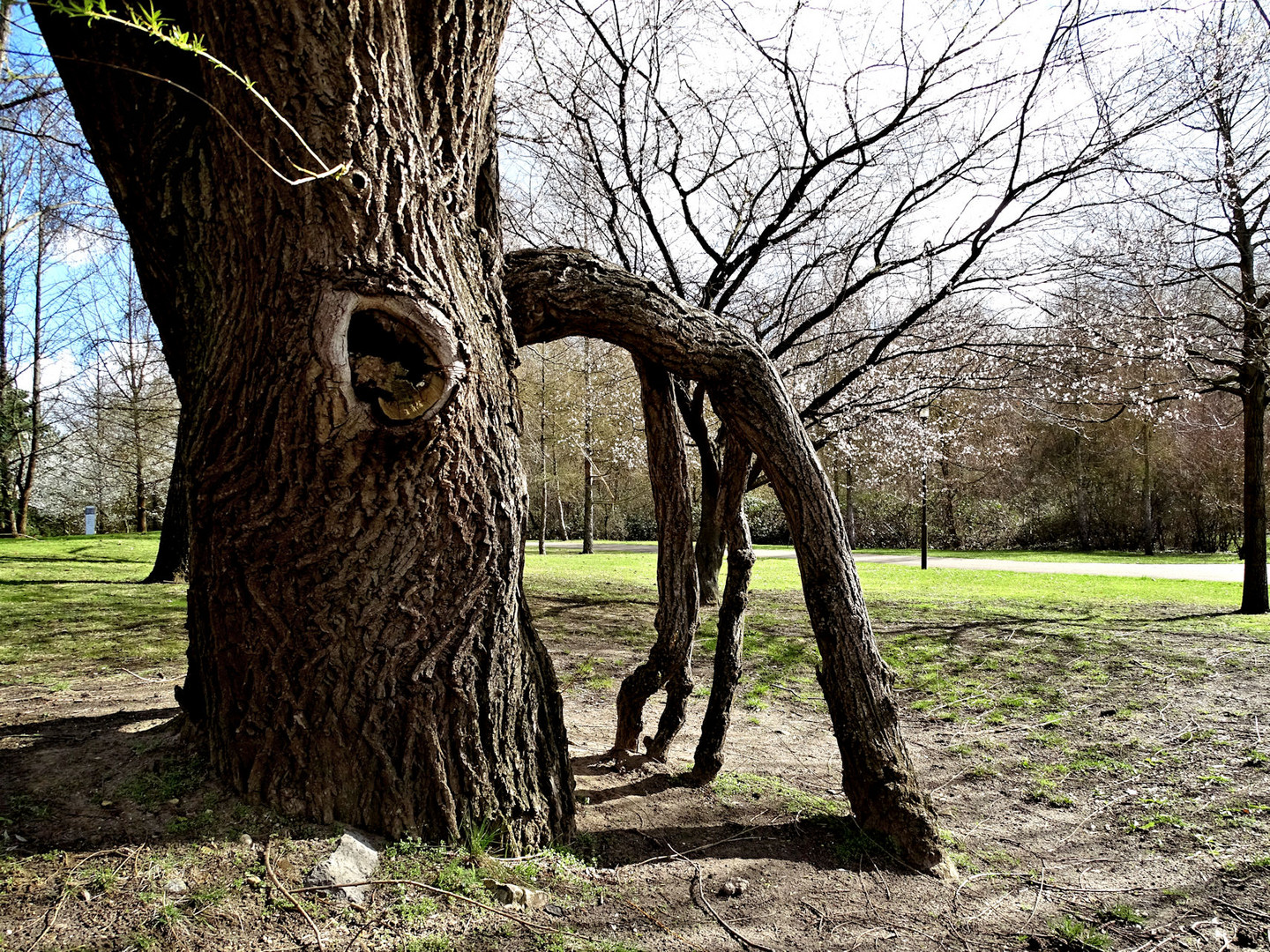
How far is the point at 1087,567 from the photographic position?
1770 centimetres

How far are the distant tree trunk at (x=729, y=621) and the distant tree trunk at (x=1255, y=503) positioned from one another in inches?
340

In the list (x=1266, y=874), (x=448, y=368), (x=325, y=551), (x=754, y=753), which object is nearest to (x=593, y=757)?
(x=754, y=753)

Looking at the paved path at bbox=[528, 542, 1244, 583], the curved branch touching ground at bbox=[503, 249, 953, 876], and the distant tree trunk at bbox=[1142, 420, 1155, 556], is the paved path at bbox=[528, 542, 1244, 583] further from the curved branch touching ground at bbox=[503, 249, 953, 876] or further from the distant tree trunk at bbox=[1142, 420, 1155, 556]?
the curved branch touching ground at bbox=[503, 249, 953, 876]

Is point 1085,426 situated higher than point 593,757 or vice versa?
point 1085,426

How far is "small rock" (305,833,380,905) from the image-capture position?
2.29 meters

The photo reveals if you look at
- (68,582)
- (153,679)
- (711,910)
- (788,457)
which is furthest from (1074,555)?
(68,582)

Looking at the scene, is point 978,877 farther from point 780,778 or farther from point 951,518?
point 951,518

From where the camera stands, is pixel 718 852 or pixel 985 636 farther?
pixel 985 636

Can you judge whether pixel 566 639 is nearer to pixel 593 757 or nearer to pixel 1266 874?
pixel 593 757

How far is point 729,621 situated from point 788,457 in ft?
3.50

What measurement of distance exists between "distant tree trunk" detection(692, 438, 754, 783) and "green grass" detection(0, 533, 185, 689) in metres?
4.11

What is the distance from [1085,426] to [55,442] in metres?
29.1

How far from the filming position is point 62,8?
47.0 inches

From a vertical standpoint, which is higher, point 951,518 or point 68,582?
point 951,518
